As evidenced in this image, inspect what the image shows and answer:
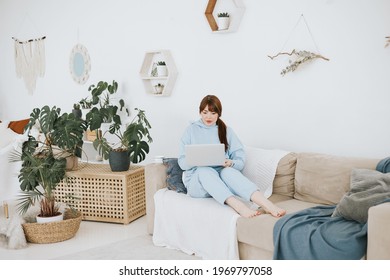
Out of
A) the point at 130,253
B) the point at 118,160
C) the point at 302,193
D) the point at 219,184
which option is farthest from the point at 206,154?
the point at 118,160

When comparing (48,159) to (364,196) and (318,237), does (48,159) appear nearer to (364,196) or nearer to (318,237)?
(318,237)

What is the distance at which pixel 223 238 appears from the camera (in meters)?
2.72

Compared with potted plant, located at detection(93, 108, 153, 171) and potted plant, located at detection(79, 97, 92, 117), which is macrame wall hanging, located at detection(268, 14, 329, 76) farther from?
potted plant, located at detection(79, 97, 92, 117)

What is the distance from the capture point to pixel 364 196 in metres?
2.33

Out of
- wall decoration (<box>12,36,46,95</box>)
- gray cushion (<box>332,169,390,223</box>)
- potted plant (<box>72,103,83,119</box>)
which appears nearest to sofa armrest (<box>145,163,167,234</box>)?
gray cushion (<box>332,169,390,223</box>)

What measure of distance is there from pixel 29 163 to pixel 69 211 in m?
0.47

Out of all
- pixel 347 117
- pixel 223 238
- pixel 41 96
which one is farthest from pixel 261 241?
pixel 41 96

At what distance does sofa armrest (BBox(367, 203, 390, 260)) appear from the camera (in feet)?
6.43

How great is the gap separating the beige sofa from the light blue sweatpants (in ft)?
0.79

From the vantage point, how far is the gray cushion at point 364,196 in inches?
88.5

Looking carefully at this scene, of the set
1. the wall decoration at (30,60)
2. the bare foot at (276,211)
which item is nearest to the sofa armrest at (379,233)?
the bare foot at (276,211)

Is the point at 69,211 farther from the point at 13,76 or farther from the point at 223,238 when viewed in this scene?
the point at 13,76

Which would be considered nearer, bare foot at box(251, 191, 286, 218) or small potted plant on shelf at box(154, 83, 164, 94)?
bare foot at box(251, 191, 286, 218)

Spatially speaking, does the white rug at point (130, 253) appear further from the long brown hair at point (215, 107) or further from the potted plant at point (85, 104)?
the potted plant at point (85, 104)
